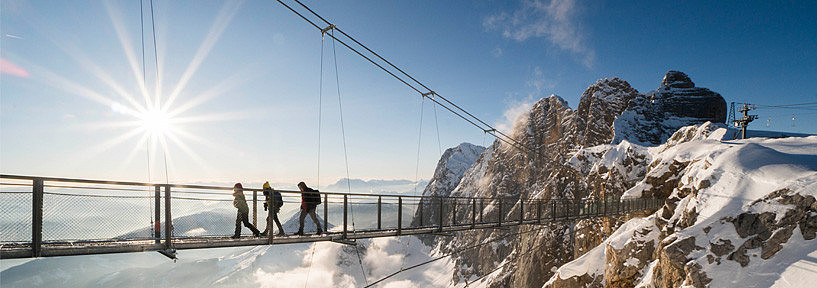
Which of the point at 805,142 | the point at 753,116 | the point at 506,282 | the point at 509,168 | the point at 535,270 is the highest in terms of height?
the point at 753,116

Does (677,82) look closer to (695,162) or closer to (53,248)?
(695,162)

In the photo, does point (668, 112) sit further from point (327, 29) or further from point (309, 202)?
point (309, 202)

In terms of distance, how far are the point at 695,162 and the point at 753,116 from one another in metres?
27.0

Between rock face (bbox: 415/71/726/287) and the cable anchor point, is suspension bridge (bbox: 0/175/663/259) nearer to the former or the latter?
the cable anchor point

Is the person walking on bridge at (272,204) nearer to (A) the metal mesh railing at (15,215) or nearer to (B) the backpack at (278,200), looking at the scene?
(B) the backpack at (278,200)

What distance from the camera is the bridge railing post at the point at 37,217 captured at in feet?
15.7

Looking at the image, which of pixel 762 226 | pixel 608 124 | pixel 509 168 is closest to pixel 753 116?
pixel 762 226

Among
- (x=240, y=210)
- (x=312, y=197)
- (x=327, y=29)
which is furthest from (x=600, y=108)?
(x=240, y=210)

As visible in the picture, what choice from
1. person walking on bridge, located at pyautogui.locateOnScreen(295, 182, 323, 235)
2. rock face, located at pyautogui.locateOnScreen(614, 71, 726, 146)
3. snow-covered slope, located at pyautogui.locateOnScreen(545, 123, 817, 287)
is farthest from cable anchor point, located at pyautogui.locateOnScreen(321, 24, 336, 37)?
rock face, located at pyautogui.locateOnScreen(614, 71, 726, 146)

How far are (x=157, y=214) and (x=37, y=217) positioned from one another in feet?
5.00

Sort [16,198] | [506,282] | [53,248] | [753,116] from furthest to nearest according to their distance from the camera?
[506,282], [753,116], [53,248], [16,198]

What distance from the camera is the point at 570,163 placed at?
59.7 metres

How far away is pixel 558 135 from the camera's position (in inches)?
4225

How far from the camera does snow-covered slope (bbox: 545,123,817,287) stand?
Answer: 11195mm
